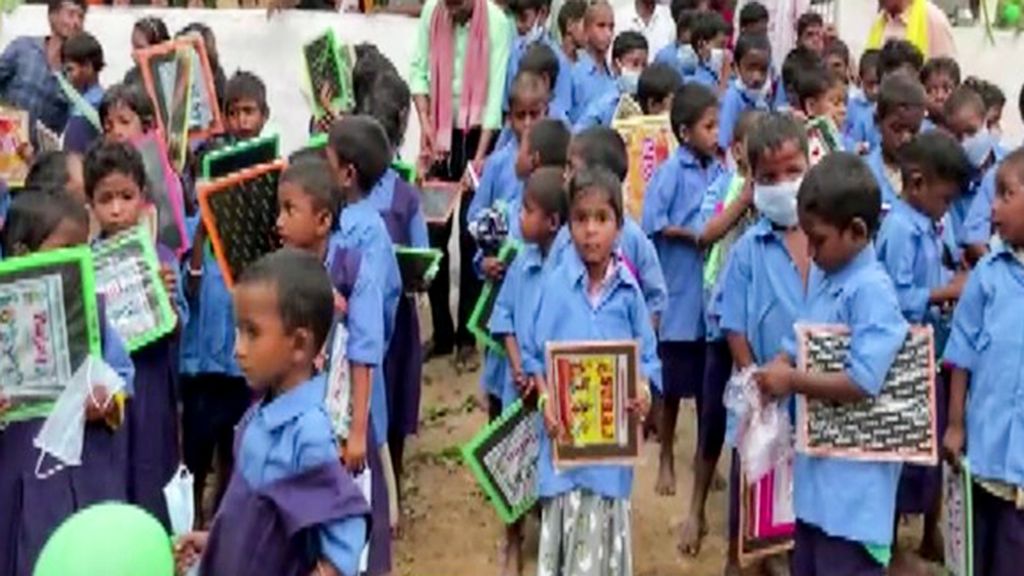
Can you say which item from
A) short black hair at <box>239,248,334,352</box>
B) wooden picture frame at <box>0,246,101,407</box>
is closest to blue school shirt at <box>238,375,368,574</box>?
short black hair at <box>239,248,334,352</box>

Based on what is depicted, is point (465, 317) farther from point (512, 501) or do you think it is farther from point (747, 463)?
point (747, 463)

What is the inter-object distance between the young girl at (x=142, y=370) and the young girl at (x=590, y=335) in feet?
3.79

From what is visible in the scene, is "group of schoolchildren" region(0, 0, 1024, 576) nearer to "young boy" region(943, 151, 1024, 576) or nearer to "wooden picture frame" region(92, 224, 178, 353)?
"young boy" region(943, 151, 1024, 576)

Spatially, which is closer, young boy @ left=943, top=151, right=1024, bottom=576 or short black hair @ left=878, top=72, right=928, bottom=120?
young boy @ left=943, top=151, right=1024, bottom=576

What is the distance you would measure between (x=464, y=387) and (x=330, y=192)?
3126 millimetres

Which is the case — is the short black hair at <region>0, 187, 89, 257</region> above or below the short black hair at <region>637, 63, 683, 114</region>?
below

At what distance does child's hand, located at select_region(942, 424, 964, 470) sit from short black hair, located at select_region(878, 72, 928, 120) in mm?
1896

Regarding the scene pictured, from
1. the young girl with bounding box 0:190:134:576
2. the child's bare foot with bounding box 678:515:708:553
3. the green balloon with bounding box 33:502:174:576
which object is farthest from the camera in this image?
the child's bare foot with bounding box 678:515:708:553

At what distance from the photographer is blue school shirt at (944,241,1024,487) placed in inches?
149

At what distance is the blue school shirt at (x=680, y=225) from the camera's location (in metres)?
5.46

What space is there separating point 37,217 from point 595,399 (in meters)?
1.64

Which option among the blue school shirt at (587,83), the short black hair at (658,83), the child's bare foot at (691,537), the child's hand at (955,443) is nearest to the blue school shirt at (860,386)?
the child's hand at (955,443)

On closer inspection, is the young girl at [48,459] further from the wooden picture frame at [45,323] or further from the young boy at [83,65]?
the young boy at [83,65]

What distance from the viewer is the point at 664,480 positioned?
18.9 ft
